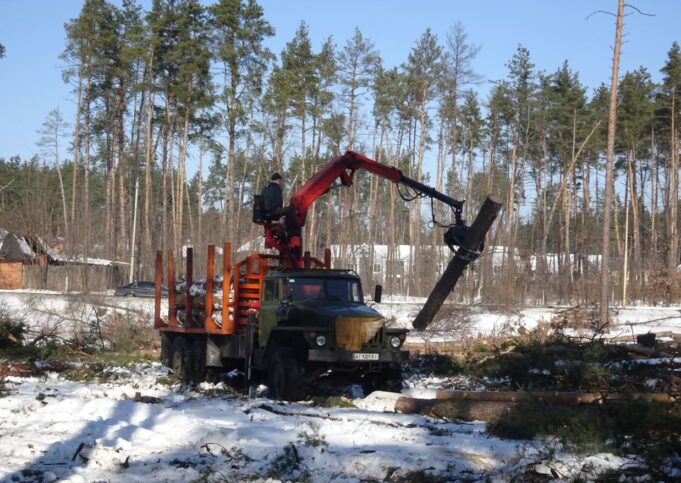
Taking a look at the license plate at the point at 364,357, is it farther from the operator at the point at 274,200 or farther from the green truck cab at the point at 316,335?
the operator at the point at 274,200

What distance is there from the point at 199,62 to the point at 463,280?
18594mm

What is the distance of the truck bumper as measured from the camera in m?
12.7

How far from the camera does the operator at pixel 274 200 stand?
1486 cm

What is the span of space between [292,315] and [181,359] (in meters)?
4.16

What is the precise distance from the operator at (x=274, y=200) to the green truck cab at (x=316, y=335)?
3.43 feet

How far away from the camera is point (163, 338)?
18156 mm

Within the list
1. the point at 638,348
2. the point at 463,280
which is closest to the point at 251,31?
the point at 463,280

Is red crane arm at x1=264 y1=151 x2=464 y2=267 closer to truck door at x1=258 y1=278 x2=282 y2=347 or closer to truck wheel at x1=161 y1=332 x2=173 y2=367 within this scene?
truck door at x1=258 y1=278 x2=282 y2=347

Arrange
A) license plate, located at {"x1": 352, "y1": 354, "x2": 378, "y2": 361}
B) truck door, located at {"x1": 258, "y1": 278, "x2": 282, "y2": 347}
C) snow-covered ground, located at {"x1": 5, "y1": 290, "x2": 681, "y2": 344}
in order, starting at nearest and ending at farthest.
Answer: license plate, located at {"x1": 352, "y1": 354, "x2": 378, "y2": 361}
truck door, located at {"x1": 258, "y1": 278, "x2": 282, "y2": 347}
snow-covered ground, located at {"x1": 5, "y1": 290, "x2": 681, "y2": 344}

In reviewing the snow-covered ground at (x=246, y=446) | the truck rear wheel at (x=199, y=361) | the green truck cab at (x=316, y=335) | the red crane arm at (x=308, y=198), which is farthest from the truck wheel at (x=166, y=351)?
the snow-covered ground at (x=246, y=446)

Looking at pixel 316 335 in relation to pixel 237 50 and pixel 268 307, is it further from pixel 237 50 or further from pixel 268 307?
pixel 237 50

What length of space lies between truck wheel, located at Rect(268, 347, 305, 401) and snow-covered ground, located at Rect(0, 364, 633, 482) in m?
0.73

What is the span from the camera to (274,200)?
14.9 metres

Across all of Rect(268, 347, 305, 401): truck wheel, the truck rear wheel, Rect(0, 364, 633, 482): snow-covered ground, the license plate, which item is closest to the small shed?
the truck rear wheel
